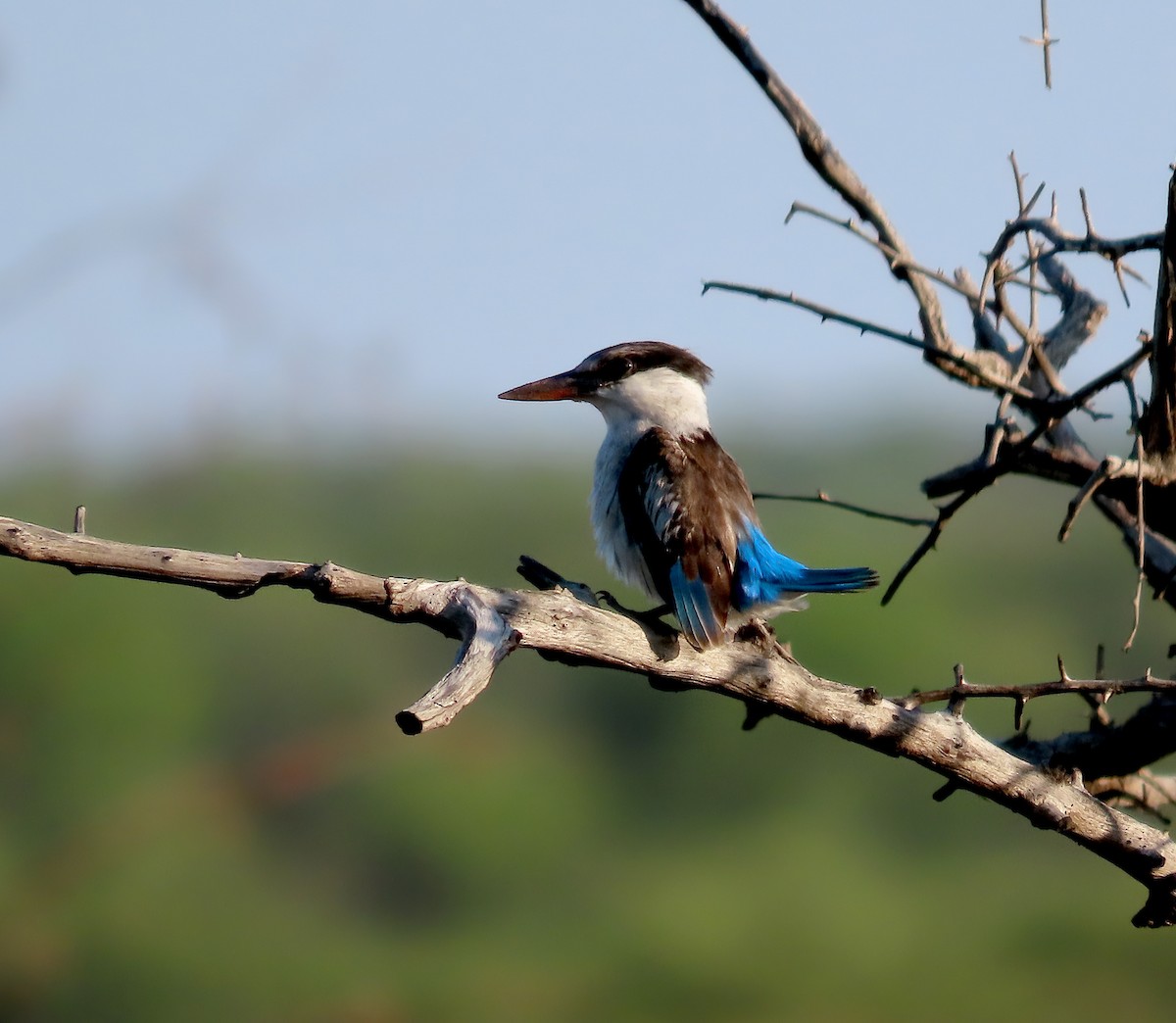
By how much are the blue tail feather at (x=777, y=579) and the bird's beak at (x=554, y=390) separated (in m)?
0.60

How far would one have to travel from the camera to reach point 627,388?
3234mm

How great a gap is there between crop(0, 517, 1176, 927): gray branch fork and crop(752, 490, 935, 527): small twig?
35 cm

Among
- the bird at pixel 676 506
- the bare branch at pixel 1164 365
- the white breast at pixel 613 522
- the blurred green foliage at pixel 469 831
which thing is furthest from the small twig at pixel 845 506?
the blurred green foliage at pixel 469 831

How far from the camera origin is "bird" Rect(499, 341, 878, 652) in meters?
2.71

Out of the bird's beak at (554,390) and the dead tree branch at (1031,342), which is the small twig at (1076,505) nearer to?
the dead tree branch at (1031,342)

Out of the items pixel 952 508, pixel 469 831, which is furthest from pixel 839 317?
pixel 469 831

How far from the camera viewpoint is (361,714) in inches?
392

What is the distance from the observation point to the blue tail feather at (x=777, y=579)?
272 cm

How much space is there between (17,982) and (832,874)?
20.1 feet

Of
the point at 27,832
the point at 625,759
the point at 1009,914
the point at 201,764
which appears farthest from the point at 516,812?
the point at 27,832

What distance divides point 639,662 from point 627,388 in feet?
3.60

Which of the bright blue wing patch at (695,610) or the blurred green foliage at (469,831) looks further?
the blurred green foliage at (469,831)

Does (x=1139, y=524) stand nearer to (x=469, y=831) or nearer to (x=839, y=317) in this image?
(x=839, y=317)

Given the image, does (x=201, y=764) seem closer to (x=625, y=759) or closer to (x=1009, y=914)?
(x=625, y=759)
